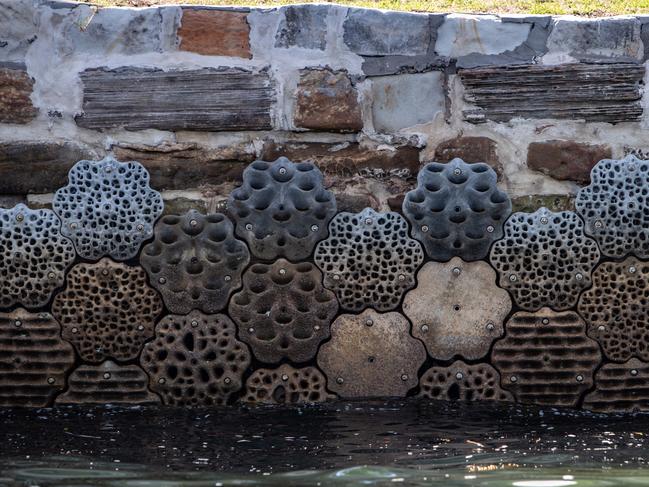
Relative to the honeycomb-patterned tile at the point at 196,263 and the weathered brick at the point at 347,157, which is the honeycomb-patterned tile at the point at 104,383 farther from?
the weathered brick at the point at 347,157

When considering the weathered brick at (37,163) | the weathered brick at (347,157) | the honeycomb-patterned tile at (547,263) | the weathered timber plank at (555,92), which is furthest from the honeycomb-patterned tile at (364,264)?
the weathered brick at (37,163)

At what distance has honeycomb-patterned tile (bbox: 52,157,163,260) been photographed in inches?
133

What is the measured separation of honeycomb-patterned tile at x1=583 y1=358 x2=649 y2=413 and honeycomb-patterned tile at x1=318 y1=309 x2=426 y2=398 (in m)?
0.55

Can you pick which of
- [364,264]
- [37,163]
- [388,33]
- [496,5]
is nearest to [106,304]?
[37,163]

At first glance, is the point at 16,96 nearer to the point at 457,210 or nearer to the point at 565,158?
the point at 457,210

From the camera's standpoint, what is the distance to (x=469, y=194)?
339cm

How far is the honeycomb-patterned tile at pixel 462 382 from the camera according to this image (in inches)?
134

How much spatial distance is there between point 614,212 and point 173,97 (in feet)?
4.60

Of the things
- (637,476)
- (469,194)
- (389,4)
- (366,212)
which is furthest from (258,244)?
(637,476)

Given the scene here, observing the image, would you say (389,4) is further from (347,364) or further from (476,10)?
(347,364)

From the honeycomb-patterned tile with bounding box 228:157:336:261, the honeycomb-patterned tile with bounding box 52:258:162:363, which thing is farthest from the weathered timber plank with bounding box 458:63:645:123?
the honeycomb-patterned tile with bounding box 52:258:162:363

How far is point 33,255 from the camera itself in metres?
3.38

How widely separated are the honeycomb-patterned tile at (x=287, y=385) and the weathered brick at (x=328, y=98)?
2.55ft

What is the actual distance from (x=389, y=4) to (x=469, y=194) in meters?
0.92
